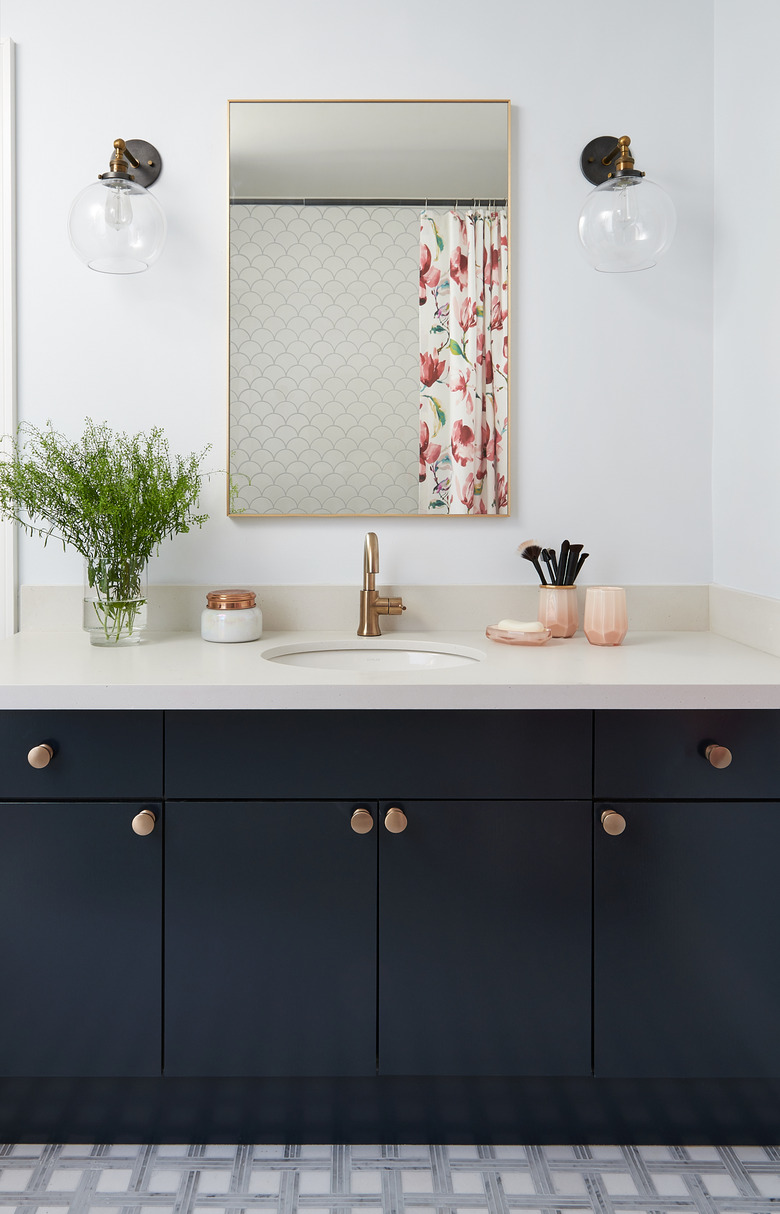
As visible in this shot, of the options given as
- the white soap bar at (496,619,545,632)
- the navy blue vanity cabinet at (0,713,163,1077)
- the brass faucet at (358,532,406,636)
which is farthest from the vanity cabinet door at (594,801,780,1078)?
the navy blue vanity cabinet at (0,713,163,1077)

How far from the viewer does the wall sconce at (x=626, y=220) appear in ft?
5.53

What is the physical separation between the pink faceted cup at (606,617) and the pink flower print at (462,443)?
0.43 metres

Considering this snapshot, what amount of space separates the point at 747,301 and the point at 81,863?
171cm

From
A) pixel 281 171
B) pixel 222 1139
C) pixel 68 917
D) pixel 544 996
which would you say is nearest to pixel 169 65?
pixel 281 171

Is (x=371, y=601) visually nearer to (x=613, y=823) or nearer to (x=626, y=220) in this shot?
(x=613, y=823)

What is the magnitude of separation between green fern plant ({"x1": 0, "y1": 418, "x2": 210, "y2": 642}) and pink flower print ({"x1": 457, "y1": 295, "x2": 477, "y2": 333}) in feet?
2.27

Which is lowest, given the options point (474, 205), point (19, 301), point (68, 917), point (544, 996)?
point (544, 996)

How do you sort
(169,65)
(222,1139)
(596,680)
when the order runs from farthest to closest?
(169,65), (222,1139), (596,680)

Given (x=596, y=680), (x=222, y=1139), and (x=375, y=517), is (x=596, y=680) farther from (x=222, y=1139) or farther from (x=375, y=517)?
(x=222, y=1139)

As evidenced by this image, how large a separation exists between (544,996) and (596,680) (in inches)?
21.4

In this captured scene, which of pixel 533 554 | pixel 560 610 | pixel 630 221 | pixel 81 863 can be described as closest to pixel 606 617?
pixel 560 610

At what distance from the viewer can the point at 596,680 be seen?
1318 mm

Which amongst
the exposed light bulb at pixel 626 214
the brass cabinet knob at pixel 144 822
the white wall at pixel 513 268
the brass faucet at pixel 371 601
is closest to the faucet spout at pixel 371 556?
the brass faucet at pixel 371 601

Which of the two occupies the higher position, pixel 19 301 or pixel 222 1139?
pixel 19 301
